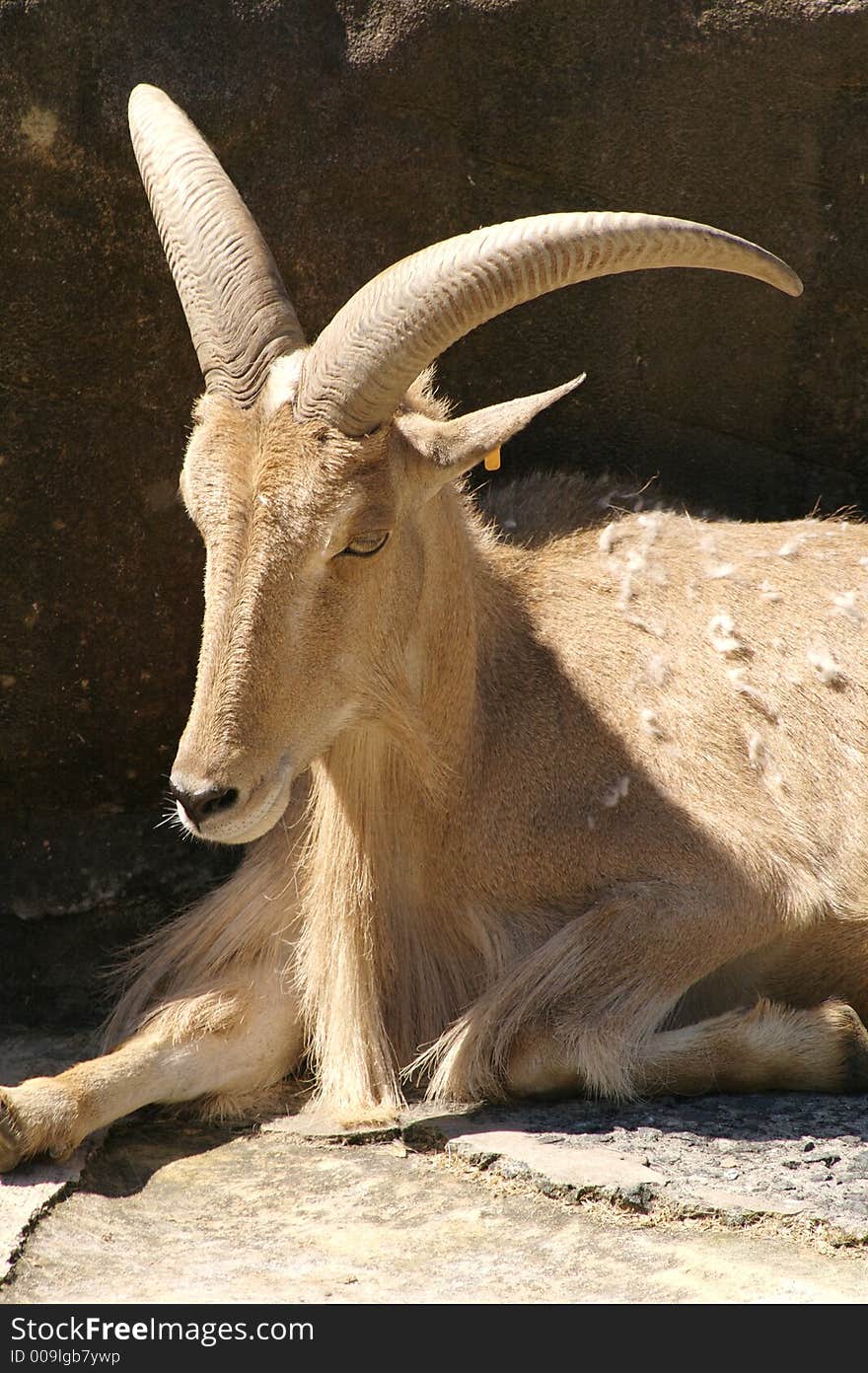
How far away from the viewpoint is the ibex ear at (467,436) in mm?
4082

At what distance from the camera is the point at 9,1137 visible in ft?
12.9

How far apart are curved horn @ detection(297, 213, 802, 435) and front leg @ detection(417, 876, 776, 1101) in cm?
152

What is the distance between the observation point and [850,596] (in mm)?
5180

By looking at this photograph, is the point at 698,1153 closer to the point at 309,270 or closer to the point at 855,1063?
the point at 855,1063

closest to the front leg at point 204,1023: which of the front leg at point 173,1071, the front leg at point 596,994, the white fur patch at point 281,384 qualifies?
the front leg at point 173,1071

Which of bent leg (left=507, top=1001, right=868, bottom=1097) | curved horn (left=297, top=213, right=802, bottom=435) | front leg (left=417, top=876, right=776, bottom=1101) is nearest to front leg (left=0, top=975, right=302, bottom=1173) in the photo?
front leg (left=417, top=876, right=776, bottom=1101)

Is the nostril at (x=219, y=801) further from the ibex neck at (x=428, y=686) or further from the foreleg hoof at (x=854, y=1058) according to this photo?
the foreleg hoof at (x=854, y=1058)

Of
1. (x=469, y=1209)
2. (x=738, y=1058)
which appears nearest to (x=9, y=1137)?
(x=469, y=1209)

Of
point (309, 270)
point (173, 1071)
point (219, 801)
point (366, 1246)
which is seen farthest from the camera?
point (309, 270)

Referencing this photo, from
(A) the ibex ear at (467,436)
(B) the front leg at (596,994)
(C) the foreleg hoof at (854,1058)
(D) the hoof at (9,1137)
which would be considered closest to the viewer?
(D) the hoof at (9,1137)

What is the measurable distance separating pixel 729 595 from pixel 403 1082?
5.83 feet

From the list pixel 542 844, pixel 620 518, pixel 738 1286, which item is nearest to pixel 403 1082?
Result: pixel 542 844

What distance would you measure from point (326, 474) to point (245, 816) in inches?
32.9

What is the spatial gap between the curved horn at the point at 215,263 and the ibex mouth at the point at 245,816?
0.97 metres
